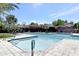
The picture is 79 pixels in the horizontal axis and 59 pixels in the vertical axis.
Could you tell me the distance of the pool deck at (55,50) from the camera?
5.71 meters

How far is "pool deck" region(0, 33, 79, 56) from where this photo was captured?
5.71 metres

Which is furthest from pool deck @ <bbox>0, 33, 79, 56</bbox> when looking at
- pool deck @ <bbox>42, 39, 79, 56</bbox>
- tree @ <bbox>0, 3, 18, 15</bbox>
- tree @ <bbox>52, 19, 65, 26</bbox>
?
tree @ <bbox>0, 3, 18, 15</bbox>

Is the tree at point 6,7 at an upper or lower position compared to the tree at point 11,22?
upper

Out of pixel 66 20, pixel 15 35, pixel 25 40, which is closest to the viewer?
pixel 66 20

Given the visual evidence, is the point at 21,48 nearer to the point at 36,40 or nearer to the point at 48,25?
the point at 36,40

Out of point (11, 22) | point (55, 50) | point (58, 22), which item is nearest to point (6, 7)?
point (11, 22)

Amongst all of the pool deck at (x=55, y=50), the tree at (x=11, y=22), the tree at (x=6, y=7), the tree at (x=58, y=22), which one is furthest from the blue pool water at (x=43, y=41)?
the tree at (x=6, y=7)

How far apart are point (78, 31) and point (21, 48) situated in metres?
1.74

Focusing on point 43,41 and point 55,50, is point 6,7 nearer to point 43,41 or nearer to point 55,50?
point 43,41

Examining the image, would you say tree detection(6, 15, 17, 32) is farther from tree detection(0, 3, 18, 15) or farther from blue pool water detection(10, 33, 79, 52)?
blue pool water detection(10, 33, 79, 52)

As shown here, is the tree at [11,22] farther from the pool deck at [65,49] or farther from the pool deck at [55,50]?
the pool deck at [65,49]

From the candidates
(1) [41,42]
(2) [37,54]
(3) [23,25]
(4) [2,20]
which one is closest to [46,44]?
(1) [41,42]

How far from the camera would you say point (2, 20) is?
579 centimetres

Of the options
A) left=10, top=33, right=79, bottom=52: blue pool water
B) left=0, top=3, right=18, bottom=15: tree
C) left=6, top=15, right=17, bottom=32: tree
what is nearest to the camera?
left=0, top=3, right=18, bottom=15: tree
